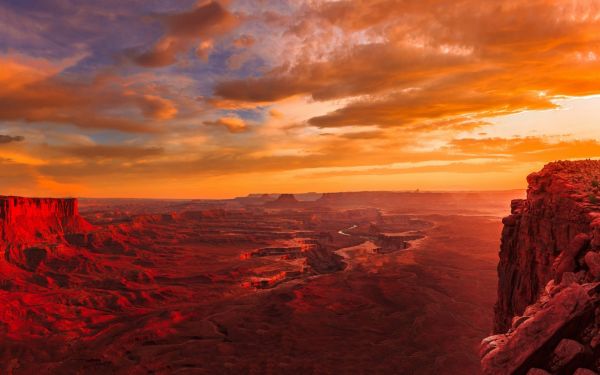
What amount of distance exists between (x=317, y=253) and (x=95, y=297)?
65.7m

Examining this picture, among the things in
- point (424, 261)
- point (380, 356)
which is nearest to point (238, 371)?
point (380, 356)

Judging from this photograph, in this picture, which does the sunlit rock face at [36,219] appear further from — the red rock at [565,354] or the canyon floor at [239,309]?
the red rock at [565,354]

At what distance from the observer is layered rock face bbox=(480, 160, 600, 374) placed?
26.9ft

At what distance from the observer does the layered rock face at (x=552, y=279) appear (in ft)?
26.9

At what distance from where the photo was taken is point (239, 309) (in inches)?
2233

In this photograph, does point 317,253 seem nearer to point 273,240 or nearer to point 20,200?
point 273,240

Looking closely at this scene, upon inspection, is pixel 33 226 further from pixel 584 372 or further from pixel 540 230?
pixel 584 372

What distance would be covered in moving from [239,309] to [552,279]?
1943 inches

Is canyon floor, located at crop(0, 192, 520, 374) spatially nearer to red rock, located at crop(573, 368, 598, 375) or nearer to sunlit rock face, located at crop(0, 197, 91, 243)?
sunlit rock face, located at crop(0, 197, 91, 243)

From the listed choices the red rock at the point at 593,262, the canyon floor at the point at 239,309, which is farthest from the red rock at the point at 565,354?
the canyon floor at the point at 239,309

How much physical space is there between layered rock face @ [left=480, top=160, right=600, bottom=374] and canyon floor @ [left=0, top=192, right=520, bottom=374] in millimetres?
18347

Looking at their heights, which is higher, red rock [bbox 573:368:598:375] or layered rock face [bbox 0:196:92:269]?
red rock [bbox 573:368:598:375]

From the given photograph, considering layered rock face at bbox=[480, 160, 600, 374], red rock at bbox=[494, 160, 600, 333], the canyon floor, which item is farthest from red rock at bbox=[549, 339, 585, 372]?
the canyon floor

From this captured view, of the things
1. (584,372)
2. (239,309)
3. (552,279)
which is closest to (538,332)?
(584,372)
